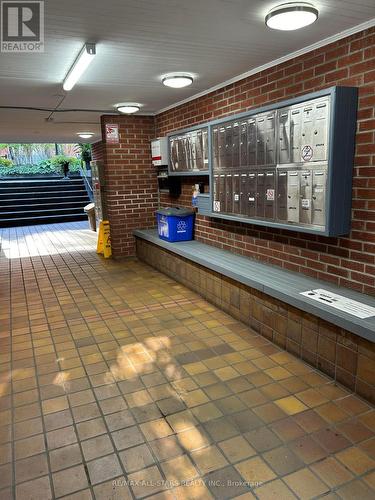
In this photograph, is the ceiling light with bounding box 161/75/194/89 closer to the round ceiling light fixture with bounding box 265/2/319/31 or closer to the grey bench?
the round ceiling light fixture with bounding box 265/2/319/31

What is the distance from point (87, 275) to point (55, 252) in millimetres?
2291

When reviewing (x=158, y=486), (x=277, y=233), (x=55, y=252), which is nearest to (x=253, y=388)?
(x=158, y=486)

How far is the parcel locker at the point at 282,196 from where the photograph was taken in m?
3.40

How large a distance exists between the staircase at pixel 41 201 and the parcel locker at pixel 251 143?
10.5 meters

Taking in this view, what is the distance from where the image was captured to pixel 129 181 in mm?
6754

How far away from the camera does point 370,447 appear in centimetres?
214

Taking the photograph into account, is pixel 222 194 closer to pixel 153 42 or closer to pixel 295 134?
pixel 295 134

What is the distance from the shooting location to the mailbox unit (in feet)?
9.34

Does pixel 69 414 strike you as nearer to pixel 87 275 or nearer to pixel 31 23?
pixel 31 23

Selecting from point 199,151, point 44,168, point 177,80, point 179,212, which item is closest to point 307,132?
point 177,80

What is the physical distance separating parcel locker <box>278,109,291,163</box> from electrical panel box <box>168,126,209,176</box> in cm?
156

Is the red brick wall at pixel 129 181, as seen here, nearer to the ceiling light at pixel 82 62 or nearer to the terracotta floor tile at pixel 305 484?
the ceiling light at pixel 82 62

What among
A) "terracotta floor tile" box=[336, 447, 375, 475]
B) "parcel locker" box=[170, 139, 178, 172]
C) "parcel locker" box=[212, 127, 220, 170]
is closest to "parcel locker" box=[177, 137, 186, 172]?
"parcel locker" box=[170, 139, 178, 172]

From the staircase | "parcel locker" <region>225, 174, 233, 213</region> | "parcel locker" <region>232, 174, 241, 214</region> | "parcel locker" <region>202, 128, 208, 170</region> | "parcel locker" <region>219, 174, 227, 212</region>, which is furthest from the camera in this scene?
the staircase
